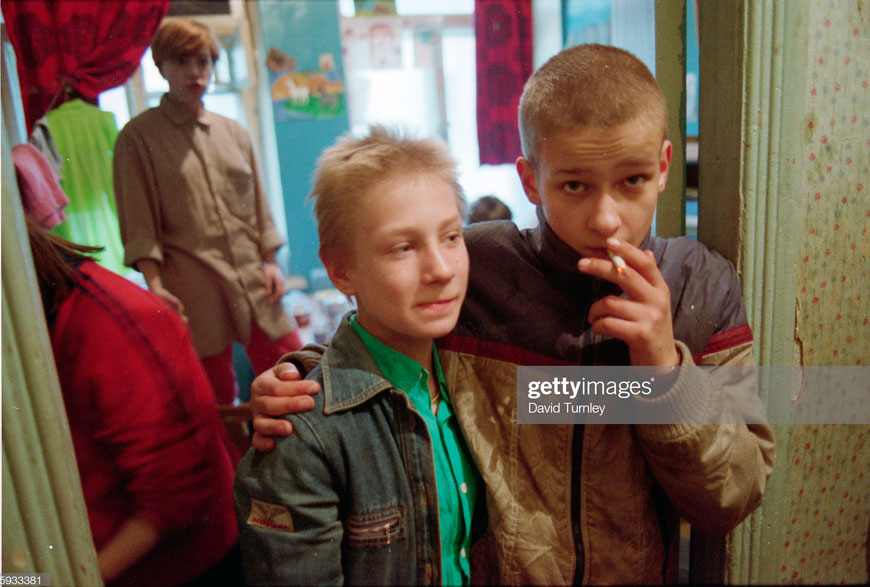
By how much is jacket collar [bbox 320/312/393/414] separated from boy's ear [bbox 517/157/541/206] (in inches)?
12.1

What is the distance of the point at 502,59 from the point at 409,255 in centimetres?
46

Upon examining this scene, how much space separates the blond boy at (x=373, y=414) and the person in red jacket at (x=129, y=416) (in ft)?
0.80

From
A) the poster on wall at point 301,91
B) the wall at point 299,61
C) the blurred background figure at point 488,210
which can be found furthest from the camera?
the poster on wall at point 301,91

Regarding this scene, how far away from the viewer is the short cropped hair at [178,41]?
2.98 feet

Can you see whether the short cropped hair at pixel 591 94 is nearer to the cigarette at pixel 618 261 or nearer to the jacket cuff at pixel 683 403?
the cigarette at pixel 618 261

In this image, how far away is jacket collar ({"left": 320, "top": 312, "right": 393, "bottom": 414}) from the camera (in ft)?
2.33

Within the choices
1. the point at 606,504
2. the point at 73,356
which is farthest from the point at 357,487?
the point at 73,356

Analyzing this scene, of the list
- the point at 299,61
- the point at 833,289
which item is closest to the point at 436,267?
the point at 833,289

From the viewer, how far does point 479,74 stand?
1.02 m

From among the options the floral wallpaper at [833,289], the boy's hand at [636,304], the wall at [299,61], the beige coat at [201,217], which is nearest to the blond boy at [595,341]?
the boy's hand at [636,304]

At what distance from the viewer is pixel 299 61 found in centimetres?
224

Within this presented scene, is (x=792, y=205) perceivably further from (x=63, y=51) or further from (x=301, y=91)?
(x=301, y=91)

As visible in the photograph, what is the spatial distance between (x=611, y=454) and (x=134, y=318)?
2.43 ft

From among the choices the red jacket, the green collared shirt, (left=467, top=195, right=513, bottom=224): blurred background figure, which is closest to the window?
(left=467, top=195, right=513, bottom=224): blurred background figure
